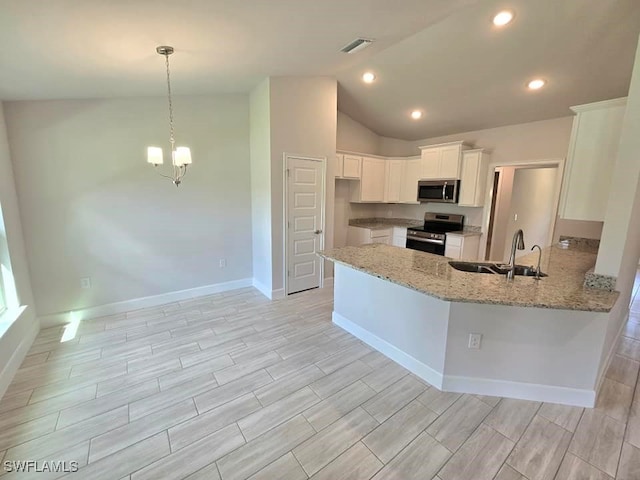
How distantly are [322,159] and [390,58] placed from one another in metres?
1.49

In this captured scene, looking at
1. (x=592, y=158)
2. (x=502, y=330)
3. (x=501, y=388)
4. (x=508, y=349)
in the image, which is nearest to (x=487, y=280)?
(x=502, y=330)

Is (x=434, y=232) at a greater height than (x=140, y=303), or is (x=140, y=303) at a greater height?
(x=434, y=232)

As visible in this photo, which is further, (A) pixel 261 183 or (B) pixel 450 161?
(B) pixel 450 161

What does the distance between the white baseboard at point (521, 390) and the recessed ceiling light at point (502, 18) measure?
3101 mm

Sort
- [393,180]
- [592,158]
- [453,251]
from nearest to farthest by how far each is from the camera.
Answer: [592,158]
[453,251]
[393,180]

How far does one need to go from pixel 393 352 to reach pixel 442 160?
3.65 m

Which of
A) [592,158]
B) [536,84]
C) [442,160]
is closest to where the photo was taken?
[592,158]

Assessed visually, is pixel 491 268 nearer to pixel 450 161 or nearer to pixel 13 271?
pixel 450 161

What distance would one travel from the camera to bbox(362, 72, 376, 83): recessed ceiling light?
3.82 meters

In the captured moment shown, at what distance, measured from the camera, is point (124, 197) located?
3.48 meters

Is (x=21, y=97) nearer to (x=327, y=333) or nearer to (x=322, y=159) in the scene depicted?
(x=322, y=159)

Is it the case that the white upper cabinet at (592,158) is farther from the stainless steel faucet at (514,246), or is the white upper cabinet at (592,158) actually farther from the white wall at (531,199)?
the white wall at (531,199)

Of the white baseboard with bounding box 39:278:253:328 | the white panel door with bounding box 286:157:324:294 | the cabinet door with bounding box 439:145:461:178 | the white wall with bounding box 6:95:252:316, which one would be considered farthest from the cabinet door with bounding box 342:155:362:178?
the white baseboard with bounding box 39:278:253:328

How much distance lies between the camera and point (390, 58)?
341cm
